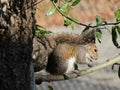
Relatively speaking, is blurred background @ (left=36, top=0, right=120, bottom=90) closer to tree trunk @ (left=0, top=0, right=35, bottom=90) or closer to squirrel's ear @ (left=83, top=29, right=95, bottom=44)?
squirrel's ear @ (left=83, top=29, right=95, bottom=44)

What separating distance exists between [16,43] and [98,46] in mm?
5678

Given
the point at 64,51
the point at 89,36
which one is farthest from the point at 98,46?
the point at 89,36

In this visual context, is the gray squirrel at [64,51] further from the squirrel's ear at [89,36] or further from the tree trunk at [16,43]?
the tree trunk at [16,43]

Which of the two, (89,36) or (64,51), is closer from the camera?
(89,36)

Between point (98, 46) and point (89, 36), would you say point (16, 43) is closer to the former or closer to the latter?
point (89, 36)

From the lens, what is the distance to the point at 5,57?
1.60m

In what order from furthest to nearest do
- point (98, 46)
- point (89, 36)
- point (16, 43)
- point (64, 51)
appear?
point (98, 46) → point (64, 51) → point (89, 36) → point (16, 43)

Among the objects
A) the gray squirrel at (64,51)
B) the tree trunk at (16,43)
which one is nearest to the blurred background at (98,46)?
the gray squirrel at (64,51)

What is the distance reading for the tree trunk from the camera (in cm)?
156

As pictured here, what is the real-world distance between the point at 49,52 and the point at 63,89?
3.44 metres

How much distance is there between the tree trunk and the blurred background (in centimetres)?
171

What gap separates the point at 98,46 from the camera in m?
7.24

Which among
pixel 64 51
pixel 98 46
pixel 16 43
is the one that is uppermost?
pixel 16 43

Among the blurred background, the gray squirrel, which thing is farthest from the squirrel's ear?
the blurred background
